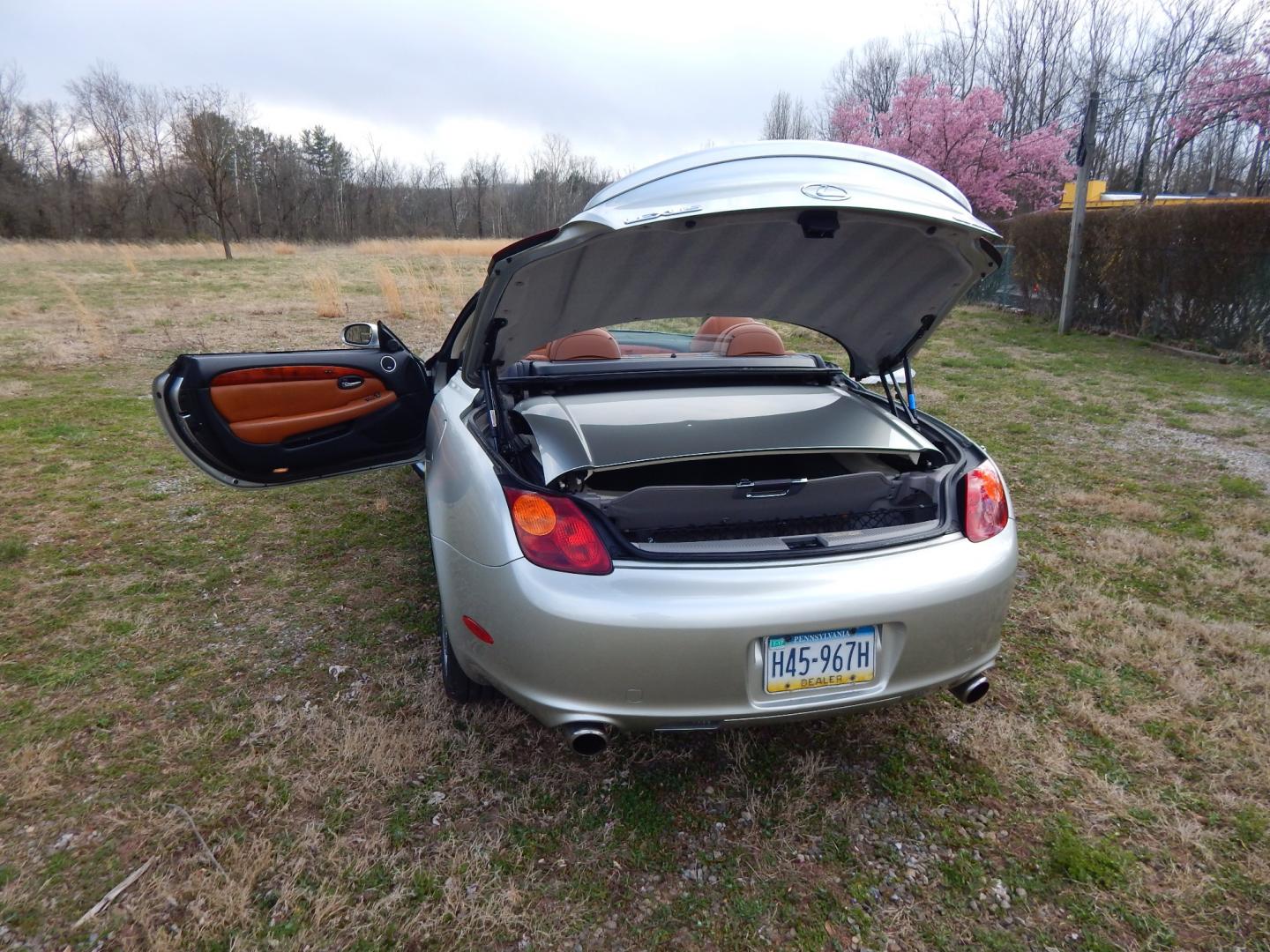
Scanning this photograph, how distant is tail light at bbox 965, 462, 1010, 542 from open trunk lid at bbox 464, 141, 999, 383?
71cm

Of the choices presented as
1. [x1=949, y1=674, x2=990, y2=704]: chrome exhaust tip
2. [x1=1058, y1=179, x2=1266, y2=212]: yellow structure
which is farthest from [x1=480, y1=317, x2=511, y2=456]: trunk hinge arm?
[x1=1058, y1=179, x2=1266, y2=212]: yellow structure

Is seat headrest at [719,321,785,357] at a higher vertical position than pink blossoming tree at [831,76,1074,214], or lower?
lower

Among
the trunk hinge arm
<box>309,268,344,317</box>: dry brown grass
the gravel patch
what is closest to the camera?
the trunk hinge arm

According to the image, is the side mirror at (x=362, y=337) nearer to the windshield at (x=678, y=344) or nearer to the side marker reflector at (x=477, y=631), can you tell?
the windshield at (x=678, y=344)

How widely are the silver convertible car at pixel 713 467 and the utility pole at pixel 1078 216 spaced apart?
32.9ft

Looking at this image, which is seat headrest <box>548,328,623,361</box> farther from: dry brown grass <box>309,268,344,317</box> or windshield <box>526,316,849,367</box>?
dry brown grass <box>309,268,344,317</box>

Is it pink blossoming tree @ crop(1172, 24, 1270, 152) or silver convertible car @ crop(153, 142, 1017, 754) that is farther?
pink blossoming tree @ crop(1172, 24, 1270, 152)

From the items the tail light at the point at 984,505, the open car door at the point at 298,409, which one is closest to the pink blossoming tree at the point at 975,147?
the open car door at the point at 298,409

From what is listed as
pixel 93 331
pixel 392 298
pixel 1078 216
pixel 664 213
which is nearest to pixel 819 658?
pixel 664 213

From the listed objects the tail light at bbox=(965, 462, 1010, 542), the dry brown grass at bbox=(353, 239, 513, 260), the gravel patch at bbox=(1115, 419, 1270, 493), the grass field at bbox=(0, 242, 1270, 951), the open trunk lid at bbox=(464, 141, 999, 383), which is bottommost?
the grass field at bbox=(0, 242, 1270, 951)

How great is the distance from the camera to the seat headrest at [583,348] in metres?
2.90

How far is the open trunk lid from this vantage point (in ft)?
6.02

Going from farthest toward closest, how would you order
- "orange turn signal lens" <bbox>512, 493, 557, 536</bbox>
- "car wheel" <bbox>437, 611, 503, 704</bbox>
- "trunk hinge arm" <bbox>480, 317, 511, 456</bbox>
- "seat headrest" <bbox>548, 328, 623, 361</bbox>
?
1. "seat headrest" <bbox>548, 328, 623, 361</bbox>
2. "car wheel" <bbox>437, 611, 503, 704</bbox>
3. "trunk hinge arm" <bbox>480, 317, 511, 456</bbox>
4. "orange turn signal lens" <bbox>512, 493, 557, 536</bbox>

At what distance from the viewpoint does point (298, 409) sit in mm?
3168
